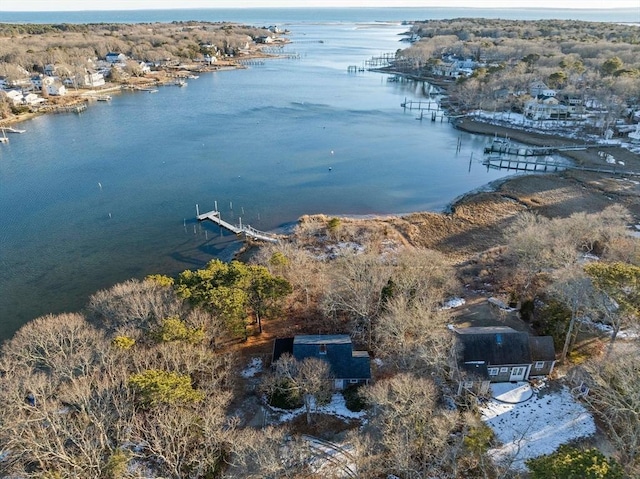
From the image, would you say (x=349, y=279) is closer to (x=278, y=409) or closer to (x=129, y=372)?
(x=278, y=409)

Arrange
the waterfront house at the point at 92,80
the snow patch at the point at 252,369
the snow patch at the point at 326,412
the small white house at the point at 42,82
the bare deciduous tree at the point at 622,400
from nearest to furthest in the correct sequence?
the bare deciduous tree at the point at 622,400
the snow patch at the point at 326,412
the snow patch at the point at 252,369
the small white house at the point at 42,82
the waterfront house at the point at 92,80

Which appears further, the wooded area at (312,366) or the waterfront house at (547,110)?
the waterfront house at (547,110)

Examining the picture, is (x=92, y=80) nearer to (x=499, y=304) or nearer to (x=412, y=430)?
(x=499, y=304)

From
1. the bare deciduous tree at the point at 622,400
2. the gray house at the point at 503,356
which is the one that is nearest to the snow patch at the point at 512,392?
the gray house at the point at 503,356

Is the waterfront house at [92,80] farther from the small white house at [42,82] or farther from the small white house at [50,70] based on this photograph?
the small white house at [50,70]

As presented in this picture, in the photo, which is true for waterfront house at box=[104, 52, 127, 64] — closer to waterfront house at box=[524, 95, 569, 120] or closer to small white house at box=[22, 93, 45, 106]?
small white house at box=[22, 93, 45, 106]

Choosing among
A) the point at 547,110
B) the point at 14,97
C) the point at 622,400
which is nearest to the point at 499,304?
the point at 622,400

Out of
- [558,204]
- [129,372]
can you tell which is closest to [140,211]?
[129,372]
